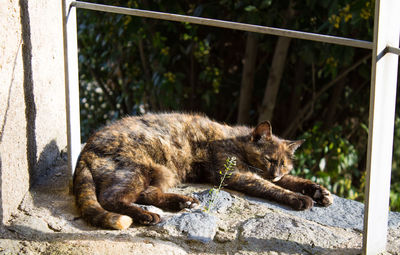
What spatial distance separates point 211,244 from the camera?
238cm

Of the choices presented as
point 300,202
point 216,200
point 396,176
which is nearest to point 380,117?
point 300,202

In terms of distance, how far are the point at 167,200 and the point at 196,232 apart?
1.35 ft

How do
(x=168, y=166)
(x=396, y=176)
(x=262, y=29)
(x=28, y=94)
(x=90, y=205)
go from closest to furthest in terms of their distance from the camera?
(x=262, y=29) → (x=90, y=205) → (x=28, y=94) → (x=168, y=166) → (x=396, y=176)

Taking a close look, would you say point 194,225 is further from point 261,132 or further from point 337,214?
point 261,132

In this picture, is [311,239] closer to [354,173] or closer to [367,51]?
[367,51]

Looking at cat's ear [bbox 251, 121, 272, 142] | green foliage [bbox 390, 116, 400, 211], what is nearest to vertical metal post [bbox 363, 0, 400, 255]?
cat's ear [bbox 251, 121, 272, 142]

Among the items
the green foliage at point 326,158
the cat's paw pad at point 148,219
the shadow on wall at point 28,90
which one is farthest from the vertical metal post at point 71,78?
the green foliage at point 326,158

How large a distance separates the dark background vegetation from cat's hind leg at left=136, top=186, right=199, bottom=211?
2225 mm

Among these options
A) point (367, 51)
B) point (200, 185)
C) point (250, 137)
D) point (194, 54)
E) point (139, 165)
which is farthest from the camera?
point (194, 54)

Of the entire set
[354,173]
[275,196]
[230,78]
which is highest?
[230,78]

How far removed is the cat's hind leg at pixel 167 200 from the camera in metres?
2.76

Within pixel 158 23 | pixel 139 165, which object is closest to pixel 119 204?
pixel 139 165

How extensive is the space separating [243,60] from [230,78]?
289 millimetres

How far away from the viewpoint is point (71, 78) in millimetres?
2727
